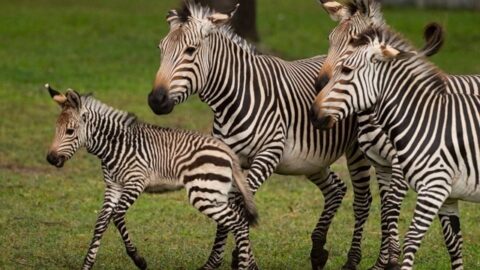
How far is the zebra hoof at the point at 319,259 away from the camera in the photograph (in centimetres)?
1078

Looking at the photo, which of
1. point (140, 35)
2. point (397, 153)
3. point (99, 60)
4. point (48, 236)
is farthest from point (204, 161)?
point (140, 35)

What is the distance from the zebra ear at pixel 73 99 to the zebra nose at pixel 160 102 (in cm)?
73

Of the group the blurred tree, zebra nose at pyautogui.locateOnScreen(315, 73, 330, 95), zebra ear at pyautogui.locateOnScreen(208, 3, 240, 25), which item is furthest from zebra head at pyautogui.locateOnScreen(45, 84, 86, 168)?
the blurred tree

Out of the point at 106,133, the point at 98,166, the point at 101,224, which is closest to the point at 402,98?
the point at 106,133

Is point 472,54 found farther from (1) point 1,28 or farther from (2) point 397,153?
(2) point 397,153

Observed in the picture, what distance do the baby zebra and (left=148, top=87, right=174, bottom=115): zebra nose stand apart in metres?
0.44

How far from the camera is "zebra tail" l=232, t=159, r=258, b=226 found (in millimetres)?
9805

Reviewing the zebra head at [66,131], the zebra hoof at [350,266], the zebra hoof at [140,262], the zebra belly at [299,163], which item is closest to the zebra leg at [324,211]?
the zebra hoof at [350,266]

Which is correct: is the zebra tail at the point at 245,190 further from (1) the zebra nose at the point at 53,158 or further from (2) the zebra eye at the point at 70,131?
(1) the zebra nose at the point at 53,158

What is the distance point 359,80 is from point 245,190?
57.7 inches

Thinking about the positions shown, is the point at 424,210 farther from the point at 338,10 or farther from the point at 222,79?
the point at 338,10

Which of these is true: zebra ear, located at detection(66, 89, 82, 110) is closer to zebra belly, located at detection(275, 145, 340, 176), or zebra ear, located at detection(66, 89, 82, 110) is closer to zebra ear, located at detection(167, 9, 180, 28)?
zebra ear, located at detection(167, 9, 180, 28)

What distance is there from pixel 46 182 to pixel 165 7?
18.3 metres

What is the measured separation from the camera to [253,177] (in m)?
9.97
